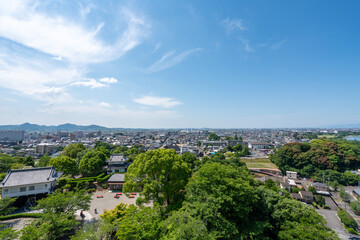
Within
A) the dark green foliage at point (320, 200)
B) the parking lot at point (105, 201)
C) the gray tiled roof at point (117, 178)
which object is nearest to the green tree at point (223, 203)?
the parking lot at point (105, 201)

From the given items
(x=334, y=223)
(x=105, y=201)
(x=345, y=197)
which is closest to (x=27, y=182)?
(x=105, y=201)

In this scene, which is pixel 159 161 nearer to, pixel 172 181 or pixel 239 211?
pixel 172 181

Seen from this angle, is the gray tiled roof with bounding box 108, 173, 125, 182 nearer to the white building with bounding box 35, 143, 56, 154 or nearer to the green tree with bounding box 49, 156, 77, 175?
the green tree with bounding box 49, 156, 77, 175

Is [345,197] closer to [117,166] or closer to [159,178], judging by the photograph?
[159,178]

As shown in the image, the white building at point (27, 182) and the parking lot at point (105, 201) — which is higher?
the white building at point (27, 182)

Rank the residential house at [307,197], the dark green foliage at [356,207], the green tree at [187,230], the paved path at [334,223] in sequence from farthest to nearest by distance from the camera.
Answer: the residential house at [307,197] < the dark green foliage at [356,207] < the paved path at [334,223] < the green tree at [187,230]

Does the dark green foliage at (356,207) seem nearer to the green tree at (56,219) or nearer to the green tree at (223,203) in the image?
the green tree at (223,203)

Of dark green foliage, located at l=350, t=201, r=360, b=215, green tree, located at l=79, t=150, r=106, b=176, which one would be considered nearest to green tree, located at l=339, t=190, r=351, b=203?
dark green foliage, located at l=350, t=201, r=360, b=215

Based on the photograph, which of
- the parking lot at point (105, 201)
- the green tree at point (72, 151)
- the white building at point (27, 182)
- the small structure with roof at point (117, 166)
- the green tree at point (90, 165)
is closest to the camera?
the white building at point (27, 182)

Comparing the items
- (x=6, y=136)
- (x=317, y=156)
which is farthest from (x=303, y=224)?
(x=6, y=136)
